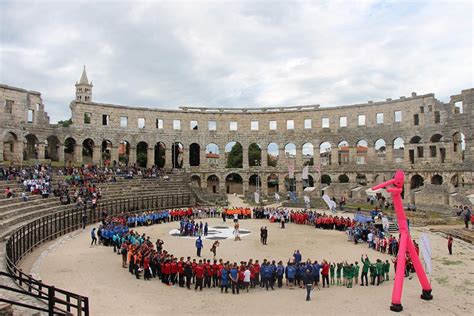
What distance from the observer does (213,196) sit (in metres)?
50.7

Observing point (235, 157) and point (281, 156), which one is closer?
point (281, 156)

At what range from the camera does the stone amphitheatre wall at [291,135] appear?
43469mm

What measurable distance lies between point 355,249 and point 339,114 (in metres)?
34.5

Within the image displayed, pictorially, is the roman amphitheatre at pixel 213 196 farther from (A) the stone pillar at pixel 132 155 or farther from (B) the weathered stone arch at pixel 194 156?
(B) the weathered stone arch at pixel 194 156

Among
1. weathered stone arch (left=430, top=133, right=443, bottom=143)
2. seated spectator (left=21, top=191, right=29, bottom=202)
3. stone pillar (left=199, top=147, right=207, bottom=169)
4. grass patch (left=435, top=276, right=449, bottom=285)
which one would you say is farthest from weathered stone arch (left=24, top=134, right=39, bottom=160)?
weathered stone arch (left=430, top=133, right=443, bottom=143)

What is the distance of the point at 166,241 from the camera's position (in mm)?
26250

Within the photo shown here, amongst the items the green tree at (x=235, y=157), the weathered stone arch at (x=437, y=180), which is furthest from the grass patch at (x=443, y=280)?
the green tree at (x=235, y=157)

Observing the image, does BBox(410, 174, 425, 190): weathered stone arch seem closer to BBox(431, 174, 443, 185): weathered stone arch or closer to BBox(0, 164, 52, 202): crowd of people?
BBox(431, 174, 443, 185): weathered stone arch

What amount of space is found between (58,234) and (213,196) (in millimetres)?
25821

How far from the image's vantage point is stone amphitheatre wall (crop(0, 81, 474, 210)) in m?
43.5

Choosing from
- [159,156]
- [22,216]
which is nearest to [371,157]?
[159,156]

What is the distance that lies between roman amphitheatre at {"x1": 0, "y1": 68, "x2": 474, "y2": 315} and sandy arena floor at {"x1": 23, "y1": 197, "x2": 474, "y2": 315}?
7cm

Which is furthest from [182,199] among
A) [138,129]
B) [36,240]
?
[36,240]

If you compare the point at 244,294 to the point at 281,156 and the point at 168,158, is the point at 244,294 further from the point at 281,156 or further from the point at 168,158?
the point at 281,156
